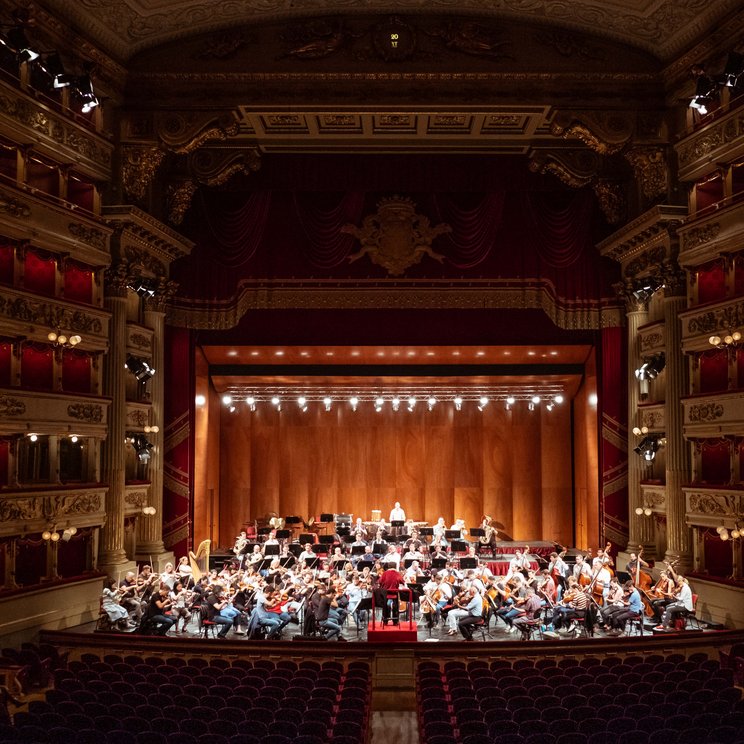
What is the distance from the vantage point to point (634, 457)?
19703 mm

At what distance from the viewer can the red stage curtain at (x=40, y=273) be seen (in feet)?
50.1

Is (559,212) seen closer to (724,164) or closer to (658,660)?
(724,164)

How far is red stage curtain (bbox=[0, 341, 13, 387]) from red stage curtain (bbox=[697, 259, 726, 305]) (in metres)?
13.7

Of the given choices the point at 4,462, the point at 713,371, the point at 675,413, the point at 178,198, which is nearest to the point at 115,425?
the point at 4,462

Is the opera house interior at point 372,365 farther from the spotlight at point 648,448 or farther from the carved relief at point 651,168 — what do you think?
the spotlight at point 648,448

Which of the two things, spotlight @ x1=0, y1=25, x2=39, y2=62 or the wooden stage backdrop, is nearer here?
spotlight @ x1=0, y1=25, x2=39, y2=62

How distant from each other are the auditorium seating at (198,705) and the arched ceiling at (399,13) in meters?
12.6

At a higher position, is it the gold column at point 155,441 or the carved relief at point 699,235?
the carved relief at point 699,235

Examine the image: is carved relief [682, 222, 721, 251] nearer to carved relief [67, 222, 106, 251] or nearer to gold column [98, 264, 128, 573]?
gold column [98, 264, 128, 573]

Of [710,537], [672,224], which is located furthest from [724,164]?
[710,537]

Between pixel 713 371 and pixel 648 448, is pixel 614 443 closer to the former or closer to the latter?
pixel 648 448

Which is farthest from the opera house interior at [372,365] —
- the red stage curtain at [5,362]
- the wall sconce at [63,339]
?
the wall sconce at [63,339]

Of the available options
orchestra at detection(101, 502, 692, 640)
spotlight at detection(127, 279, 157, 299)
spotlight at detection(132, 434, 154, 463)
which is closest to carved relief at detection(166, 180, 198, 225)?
spotlight at detection(127, 279, 157, 299)

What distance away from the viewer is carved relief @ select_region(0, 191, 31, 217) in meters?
Result: 13.8
